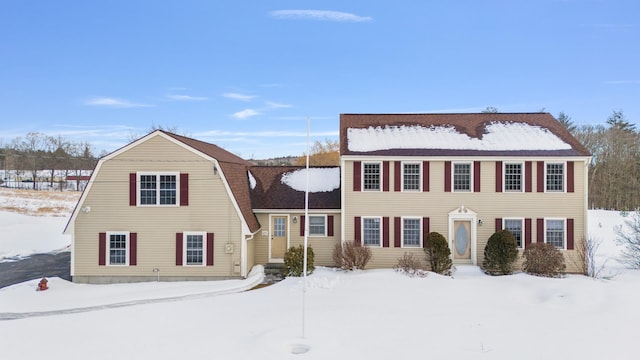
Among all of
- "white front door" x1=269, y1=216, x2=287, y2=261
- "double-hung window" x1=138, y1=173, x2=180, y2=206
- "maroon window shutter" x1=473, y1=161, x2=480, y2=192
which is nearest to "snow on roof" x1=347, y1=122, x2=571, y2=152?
"maroon window shutter" x1=473, y1=161, x2=480, y2=192

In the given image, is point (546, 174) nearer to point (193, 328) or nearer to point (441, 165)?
point (441, 165)

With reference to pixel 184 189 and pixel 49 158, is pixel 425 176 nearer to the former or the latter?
pixel 184 189

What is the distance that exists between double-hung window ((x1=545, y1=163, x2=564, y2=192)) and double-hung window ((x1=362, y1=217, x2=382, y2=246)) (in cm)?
719

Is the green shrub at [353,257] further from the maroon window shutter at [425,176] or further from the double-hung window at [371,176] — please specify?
the maroon window shutter at [425,176]

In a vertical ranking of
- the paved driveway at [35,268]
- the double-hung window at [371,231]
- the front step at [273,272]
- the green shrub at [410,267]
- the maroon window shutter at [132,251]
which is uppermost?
the double-hung window at [371,231]

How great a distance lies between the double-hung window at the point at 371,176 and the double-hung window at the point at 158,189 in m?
7.71

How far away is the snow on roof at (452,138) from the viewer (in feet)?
55.4

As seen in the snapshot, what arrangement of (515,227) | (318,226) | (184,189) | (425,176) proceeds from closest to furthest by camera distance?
(184,189)
(515,227)
(425,176)
(318,226)

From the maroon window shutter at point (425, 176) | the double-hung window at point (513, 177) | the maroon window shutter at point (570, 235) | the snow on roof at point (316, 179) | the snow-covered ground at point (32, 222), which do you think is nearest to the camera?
the maroon window shutter at point (570, 235)

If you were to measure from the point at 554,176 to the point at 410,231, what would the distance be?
6375 millimetres

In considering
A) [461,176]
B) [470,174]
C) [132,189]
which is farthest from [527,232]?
[132,189]

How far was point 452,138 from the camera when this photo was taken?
694 inches

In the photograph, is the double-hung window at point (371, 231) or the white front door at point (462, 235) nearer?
the white front door at point (462, 235)

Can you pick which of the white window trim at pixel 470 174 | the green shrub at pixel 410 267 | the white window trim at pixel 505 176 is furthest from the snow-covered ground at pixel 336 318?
the white window trim at pixel 505 176
